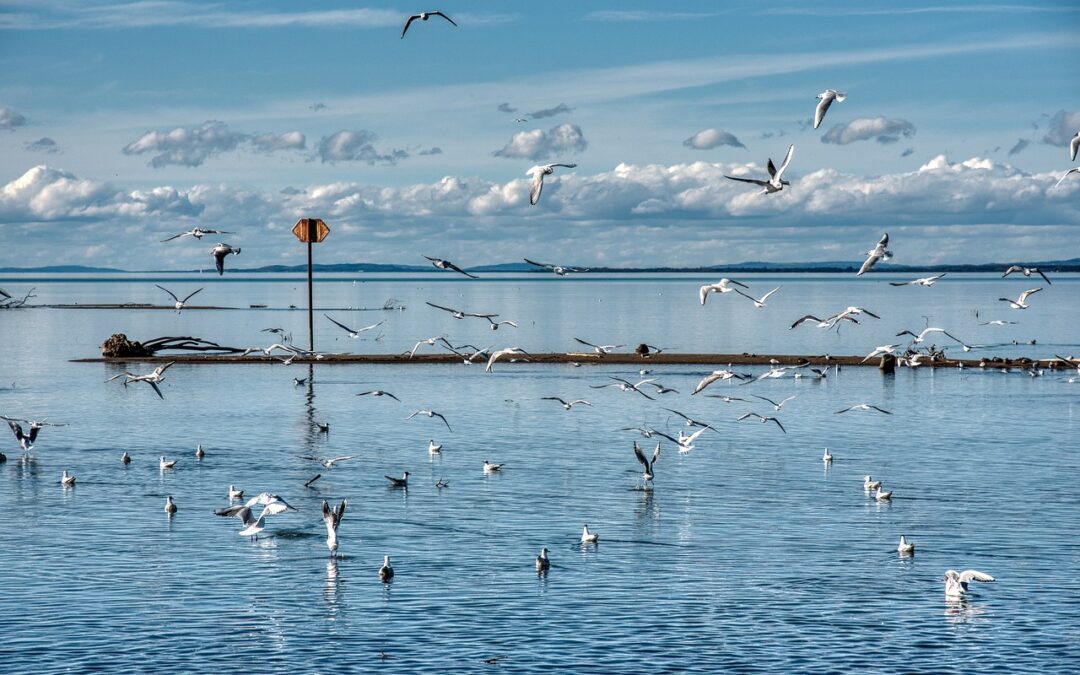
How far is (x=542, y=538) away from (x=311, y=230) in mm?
59000

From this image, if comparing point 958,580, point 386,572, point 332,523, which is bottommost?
point 958,580

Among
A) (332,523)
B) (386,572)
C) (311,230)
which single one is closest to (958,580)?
(386,572)

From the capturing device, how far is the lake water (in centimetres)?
2381

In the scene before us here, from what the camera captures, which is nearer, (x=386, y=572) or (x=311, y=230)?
(x=386, y=572)

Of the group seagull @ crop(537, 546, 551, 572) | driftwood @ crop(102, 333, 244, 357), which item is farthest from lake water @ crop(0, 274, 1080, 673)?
driftwood @ crop(102, 333, 244, 357)

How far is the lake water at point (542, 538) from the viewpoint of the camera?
2381cm

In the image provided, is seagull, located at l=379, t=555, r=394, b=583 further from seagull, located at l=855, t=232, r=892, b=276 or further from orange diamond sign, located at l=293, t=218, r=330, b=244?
orange diamond sign, located at l=293, t=218, r=330, b=244

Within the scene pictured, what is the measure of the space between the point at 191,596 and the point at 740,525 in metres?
14.4

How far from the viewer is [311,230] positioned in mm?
87688

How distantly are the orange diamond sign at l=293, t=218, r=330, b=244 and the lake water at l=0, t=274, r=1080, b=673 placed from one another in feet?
75.8

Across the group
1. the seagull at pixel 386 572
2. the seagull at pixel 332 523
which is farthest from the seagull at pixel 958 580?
the seagull at pixel 332 523

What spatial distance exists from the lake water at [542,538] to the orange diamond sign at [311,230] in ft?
75.8

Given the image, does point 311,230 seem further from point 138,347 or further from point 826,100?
point 826,100

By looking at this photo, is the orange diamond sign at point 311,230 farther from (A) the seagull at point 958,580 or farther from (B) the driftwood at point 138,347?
(A) the seagull at point 958,580
